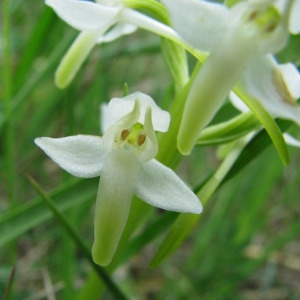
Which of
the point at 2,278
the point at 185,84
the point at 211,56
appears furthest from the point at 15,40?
the point at 211,56

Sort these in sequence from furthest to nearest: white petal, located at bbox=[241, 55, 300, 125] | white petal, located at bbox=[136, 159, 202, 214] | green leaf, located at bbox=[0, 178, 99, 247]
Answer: green leaf, located at bbox=[0, 178, 99, 247], white petal, located at bbox=[136, 159, 202, 214], white petal, located at bbox=[241, 55, 300, 125]

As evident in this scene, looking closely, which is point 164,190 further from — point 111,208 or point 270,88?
point 270,88

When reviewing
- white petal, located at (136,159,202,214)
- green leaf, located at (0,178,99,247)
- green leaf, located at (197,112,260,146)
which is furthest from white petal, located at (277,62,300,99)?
green leaf, located at (0,178,99,247)

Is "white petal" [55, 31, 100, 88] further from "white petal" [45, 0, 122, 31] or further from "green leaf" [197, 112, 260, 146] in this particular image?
"green leaf" [197, 112, 260, 146]

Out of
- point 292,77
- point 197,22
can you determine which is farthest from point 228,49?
point 292,77

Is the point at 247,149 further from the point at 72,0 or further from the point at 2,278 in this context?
the point at 2,278

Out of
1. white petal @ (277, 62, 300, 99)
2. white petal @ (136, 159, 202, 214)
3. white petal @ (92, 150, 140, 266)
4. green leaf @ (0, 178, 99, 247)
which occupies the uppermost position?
white petal @ (277, 62, 300, 99)
